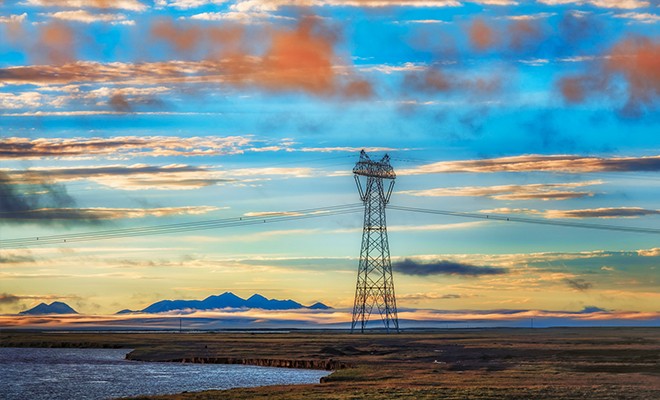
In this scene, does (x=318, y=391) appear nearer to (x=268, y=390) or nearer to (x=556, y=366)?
(x=268, y=390)

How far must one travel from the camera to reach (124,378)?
104m

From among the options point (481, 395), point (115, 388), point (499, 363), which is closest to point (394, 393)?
point (481, 395)

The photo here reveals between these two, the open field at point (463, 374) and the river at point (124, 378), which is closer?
the open field at point (463, 374)

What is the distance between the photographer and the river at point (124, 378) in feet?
285

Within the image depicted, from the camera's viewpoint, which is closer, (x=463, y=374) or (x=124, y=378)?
(x=463, y=374)

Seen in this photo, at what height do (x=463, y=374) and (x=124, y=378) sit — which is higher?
(x=124, y=378)

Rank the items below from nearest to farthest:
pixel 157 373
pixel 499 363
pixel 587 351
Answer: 1. pixel 499 363
2. pixel 157 373
3. pixel 587 351

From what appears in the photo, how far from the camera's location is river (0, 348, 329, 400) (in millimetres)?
86750

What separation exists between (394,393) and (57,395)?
34.1 m

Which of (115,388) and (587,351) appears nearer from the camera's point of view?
(115,388)

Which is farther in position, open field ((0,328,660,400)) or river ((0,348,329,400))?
river ((0,348,329,400))

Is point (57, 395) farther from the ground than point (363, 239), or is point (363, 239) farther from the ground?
point (363, 239)

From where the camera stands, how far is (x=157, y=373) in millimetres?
113625

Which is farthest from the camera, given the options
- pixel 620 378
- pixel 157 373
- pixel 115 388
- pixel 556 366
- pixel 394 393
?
pixel 157 373
